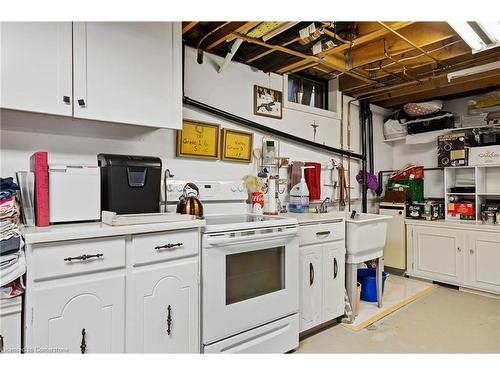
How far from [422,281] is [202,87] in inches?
131

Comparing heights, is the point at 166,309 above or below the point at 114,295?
below

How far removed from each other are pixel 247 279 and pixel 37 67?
1.60 meters

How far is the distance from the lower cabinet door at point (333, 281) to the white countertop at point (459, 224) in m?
1.66

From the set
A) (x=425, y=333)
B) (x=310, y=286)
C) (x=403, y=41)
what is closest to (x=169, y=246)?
(x=310, y=286)

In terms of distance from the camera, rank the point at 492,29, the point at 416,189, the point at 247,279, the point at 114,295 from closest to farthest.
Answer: the point at 114,295
the point at 492,29
the point at 247,279
the point at 416,189

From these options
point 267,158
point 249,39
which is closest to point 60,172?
point 249,39

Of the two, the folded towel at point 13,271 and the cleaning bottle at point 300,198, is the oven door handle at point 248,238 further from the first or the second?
the folded towel at point 13,271

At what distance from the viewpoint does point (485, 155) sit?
338 centimetres

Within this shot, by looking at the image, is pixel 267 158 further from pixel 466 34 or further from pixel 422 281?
pixel 422 281

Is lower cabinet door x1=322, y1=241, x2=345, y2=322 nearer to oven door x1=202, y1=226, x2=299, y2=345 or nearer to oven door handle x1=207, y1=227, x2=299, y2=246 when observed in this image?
oven door x1=202, y1=226, x2=299, y2=345

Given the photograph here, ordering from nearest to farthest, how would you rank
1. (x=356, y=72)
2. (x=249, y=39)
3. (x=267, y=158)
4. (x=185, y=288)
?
(x=185, y=288), (x=249, y=39), (x=267, y=158), (x=356, y=72)

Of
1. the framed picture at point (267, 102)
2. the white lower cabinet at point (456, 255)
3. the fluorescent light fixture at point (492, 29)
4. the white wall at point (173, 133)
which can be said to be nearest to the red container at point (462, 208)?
the white lower cabinet at point (456, 255)

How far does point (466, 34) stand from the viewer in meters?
1.98

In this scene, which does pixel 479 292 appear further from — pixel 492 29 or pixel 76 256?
pixel 76 256
